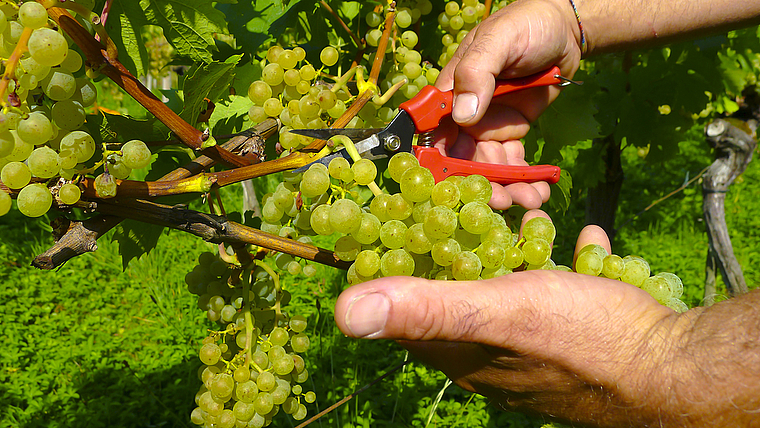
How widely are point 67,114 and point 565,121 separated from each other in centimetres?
174

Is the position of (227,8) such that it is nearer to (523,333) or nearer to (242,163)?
(242,163)

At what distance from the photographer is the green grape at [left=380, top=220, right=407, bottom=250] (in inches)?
41.4

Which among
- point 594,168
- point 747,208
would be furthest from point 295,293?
point 747,208

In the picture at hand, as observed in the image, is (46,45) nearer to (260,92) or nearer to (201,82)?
(201,82)

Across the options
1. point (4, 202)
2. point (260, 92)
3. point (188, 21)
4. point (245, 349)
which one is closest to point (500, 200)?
point (260, 92)

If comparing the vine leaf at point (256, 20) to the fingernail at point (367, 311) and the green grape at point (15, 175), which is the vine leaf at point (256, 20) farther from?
the fingernail at point (367, 311)

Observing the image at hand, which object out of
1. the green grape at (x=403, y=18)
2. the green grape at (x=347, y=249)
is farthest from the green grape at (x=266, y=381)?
the green grape at (x=403, y=18)

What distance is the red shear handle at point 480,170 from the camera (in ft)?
4.74

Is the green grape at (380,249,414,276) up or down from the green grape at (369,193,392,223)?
down

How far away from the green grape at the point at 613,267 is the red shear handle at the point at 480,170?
43 centimetres

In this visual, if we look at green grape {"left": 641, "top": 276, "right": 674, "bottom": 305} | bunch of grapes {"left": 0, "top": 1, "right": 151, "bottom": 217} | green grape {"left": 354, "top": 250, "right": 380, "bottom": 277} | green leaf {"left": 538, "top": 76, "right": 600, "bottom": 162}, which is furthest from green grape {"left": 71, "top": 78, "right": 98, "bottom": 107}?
green leaf {"left": 538, "top": 76, "right": 600, "bottom": 162}

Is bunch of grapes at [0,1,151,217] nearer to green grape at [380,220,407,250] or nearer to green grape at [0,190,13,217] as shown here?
green grape at [0,190,13,217]

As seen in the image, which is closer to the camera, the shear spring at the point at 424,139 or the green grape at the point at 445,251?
the green grape at the point at 445,251

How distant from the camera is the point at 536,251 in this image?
116 centimetres
